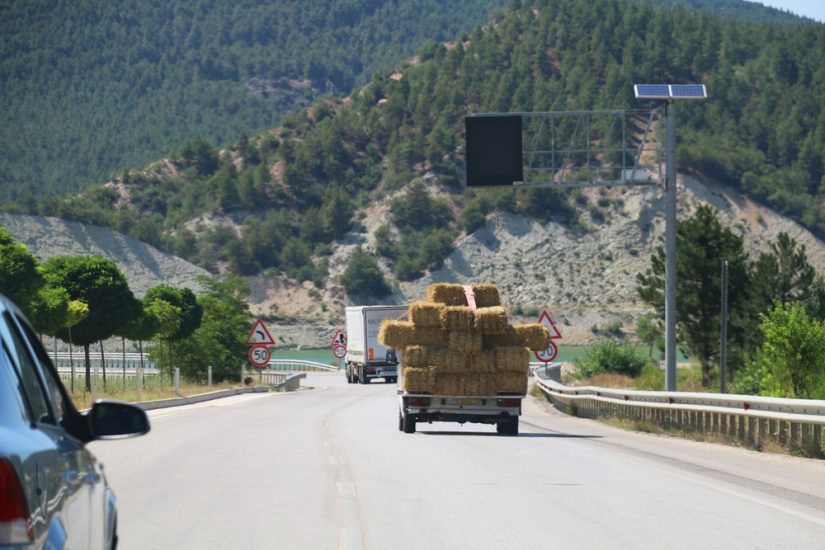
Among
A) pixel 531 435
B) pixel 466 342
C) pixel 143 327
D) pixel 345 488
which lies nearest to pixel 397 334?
pixel 466 342

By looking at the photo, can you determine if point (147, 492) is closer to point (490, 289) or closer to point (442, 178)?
point (490, 289)

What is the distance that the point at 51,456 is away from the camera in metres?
4.29

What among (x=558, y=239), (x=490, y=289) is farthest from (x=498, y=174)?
(x=558, y=239)

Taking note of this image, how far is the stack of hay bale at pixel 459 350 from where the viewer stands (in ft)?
79.4

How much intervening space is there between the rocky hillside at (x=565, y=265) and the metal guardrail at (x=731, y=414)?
114586 mm

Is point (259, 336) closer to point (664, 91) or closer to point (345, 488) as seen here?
point (664, 91)

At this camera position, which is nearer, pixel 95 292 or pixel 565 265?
→ pixel 95 292

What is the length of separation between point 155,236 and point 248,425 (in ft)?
517

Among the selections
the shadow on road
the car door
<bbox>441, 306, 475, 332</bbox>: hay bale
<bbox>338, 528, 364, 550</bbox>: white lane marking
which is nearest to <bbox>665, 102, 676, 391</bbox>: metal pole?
the shadow on road

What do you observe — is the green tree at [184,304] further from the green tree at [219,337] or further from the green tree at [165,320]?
the green tree at [165,320]

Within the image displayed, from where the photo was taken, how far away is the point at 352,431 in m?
25.3

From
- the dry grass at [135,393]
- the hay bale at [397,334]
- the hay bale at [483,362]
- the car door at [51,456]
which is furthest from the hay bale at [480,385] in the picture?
the car door at [51,456]

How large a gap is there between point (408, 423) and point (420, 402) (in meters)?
0.54

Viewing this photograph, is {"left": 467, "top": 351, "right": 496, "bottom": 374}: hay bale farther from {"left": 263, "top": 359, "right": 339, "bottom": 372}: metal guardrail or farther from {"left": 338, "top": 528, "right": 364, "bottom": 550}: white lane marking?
Result: {"left": 263, "top": 359, "right": 339, "bottom": 372}: metal guardrail
